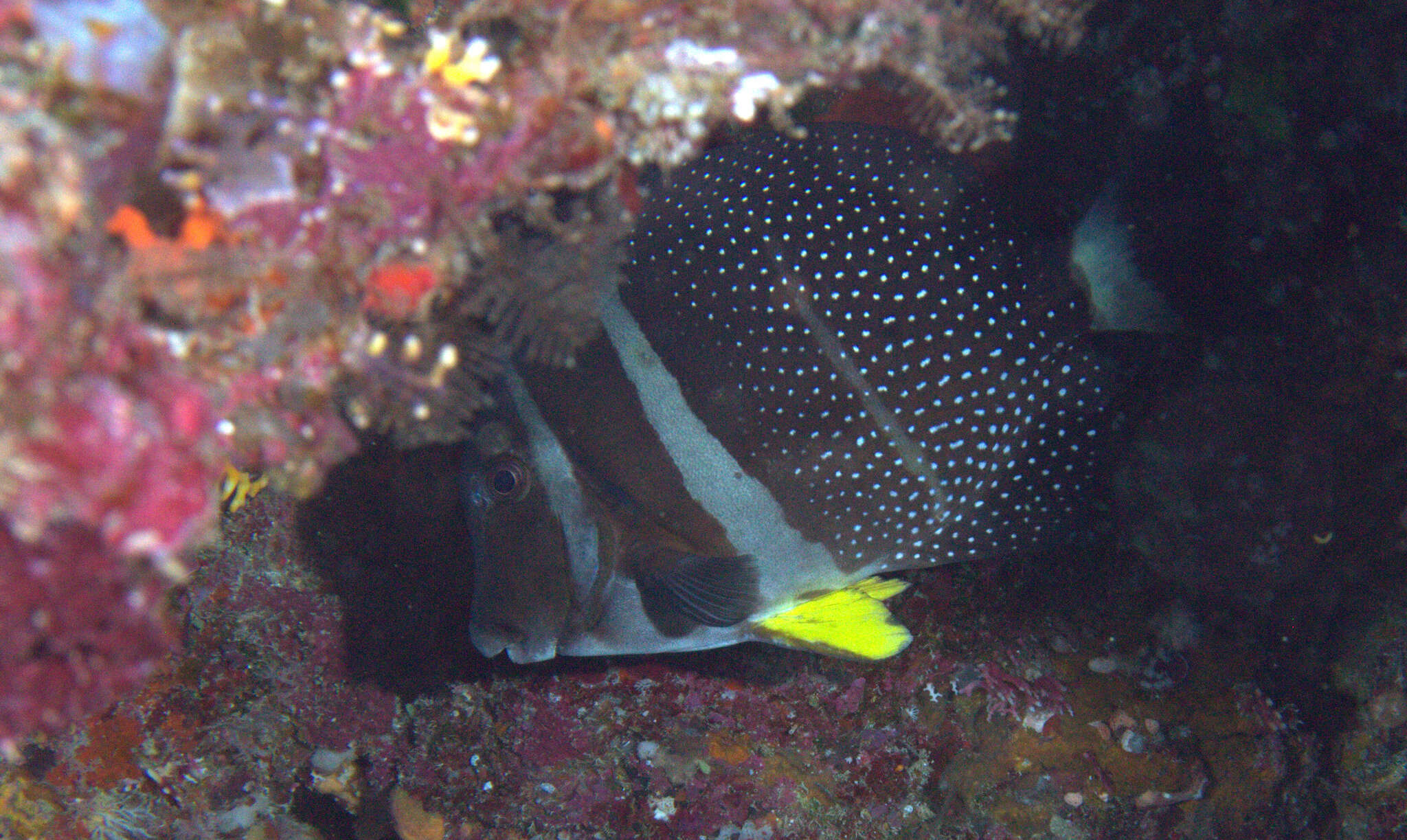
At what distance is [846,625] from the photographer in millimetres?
3129

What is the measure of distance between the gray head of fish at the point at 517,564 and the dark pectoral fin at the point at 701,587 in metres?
0.34

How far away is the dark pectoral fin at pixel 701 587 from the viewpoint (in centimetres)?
290

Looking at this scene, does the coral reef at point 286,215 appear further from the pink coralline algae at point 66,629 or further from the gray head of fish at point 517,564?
the gray head of fish at point 517,564

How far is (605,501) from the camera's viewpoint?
9.84ft

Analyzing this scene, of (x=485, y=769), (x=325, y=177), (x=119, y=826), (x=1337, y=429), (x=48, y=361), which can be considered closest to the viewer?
(x=48, y=361)

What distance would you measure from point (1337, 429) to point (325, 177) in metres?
3.11

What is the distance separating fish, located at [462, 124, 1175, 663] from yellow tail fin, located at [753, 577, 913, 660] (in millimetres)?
13

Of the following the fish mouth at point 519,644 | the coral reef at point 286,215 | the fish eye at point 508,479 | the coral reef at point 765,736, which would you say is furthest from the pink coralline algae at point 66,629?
the coral reef at point 765,736

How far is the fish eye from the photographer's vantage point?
2.94 meters

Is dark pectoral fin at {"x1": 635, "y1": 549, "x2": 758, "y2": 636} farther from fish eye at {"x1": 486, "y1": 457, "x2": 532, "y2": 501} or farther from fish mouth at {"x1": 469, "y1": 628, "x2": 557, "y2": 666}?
fish eye at {"x1": 486, "y1": 457, "x2": 532, "y2": 501}

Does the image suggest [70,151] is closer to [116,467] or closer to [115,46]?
[115,46]

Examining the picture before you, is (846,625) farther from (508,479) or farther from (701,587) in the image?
(508,479)

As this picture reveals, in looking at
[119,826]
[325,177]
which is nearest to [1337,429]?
[325,177]

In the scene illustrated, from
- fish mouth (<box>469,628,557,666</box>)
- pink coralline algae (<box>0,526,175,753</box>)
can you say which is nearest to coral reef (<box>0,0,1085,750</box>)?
pink coralline algae (<box>0,526,175,753</box>)
